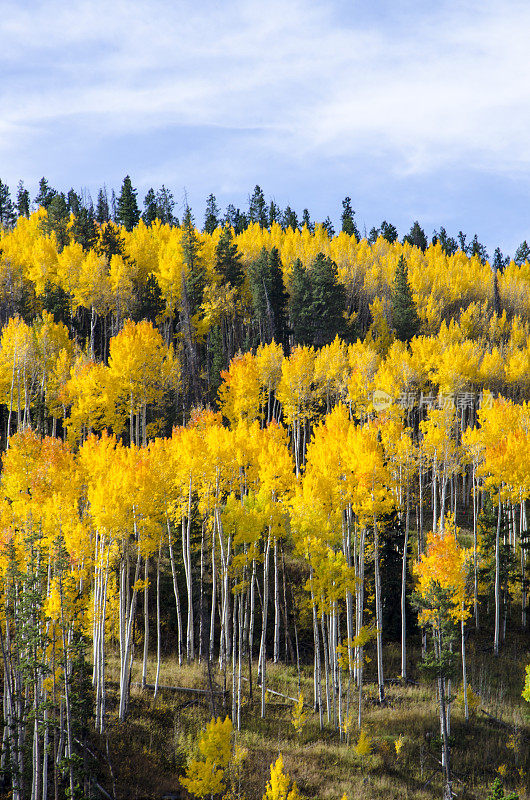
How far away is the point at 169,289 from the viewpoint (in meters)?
57.9

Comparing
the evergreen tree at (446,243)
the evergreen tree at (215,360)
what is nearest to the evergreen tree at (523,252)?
the evergreen tree at (446,243)

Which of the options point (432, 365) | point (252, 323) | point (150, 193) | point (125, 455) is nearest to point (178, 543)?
point (125, 455)

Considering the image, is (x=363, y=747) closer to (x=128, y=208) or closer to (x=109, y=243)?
(x=109, y=243)

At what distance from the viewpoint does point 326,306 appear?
190ft

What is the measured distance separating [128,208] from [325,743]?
7518cm

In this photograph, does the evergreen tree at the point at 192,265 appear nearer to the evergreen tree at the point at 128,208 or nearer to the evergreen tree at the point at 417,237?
the evergreen tree at the point at 128,208

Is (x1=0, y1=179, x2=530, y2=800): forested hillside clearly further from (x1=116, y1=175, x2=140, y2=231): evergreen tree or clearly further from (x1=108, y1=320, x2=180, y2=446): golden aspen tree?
(x1=116, y1=175, x2=140, y2=231): evergreen tree

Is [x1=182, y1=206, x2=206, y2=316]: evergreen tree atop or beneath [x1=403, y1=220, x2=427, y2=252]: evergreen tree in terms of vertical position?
beneath

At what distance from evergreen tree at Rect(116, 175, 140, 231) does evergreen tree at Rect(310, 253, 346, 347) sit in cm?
3451

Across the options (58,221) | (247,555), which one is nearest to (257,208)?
(58,221)

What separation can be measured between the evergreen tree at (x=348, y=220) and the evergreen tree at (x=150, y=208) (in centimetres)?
3211

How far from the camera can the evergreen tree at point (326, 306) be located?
57250mm

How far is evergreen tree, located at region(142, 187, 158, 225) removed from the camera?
10212 centimetres

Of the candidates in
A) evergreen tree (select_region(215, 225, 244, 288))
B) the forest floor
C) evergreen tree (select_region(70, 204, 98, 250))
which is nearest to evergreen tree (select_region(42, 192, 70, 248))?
evergreen tree (select_region(70, 204, 98, 250))
